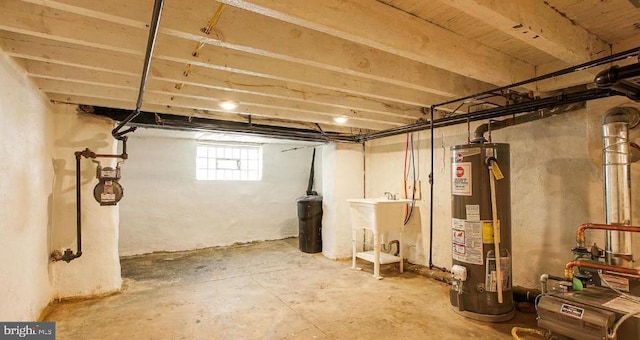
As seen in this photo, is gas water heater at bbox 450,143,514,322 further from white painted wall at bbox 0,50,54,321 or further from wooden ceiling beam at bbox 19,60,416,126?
white painted wall at bbox 0,50,54,321

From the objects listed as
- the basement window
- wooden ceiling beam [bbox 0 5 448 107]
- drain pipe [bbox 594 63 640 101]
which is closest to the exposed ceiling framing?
wooden ceiling beam [bbox 0 5 448 107]

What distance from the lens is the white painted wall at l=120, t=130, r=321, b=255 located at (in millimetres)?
5184

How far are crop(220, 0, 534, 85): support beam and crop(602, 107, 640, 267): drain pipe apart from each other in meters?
0.76

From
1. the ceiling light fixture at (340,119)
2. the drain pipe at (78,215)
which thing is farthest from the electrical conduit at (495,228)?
the drain pipe at (78,215)

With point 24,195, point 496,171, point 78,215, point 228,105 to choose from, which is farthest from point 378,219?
point 24,195

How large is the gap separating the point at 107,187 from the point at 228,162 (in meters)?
3.03

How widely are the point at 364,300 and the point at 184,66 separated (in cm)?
265

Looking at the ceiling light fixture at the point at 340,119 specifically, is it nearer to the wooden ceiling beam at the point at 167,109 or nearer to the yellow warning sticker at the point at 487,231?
the wooden ceiling beam at the point at 167,109

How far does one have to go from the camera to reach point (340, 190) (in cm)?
486

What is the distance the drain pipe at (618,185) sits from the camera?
196 cm

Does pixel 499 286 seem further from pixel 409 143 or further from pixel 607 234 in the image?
pixel 409 143

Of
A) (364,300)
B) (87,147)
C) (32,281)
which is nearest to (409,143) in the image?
(364,300)

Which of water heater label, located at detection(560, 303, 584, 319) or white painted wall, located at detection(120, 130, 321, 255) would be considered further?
white painted wall, located at detection(120, 130, 321, 255)

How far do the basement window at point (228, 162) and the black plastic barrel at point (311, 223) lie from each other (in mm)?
1582
